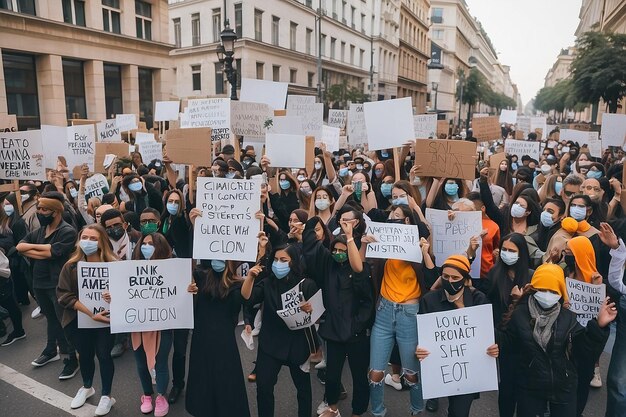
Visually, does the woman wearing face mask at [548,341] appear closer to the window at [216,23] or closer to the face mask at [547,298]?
the face mask at [547,298]

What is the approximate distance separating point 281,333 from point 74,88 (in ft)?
74.7

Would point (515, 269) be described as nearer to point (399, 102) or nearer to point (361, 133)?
point (399, 102)

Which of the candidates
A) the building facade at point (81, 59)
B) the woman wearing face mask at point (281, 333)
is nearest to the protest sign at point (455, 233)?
the woman wearing face mask at point (281, 333)

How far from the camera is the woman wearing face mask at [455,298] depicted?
3525mm

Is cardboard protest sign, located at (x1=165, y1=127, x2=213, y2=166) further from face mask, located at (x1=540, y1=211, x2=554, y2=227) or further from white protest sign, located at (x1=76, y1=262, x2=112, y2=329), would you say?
face mask, located at (x1=540, y1=211, x2=554, y2=227)

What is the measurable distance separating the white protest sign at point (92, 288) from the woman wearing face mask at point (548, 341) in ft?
11.0

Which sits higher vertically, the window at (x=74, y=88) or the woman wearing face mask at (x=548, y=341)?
the window at (x=74, y=88)

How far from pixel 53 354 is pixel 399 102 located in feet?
18.0

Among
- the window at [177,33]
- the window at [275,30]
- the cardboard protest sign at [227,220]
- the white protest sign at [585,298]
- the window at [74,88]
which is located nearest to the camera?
the white protest sign at [585,298]

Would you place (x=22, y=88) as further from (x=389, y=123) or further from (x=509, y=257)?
(x=509, y=257)

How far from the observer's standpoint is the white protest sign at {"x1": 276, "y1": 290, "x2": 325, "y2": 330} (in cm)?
379

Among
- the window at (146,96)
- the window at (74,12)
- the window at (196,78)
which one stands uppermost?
the window at (74,12)

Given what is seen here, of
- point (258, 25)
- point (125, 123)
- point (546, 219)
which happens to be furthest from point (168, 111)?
point (258, 25)

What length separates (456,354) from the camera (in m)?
3.55
